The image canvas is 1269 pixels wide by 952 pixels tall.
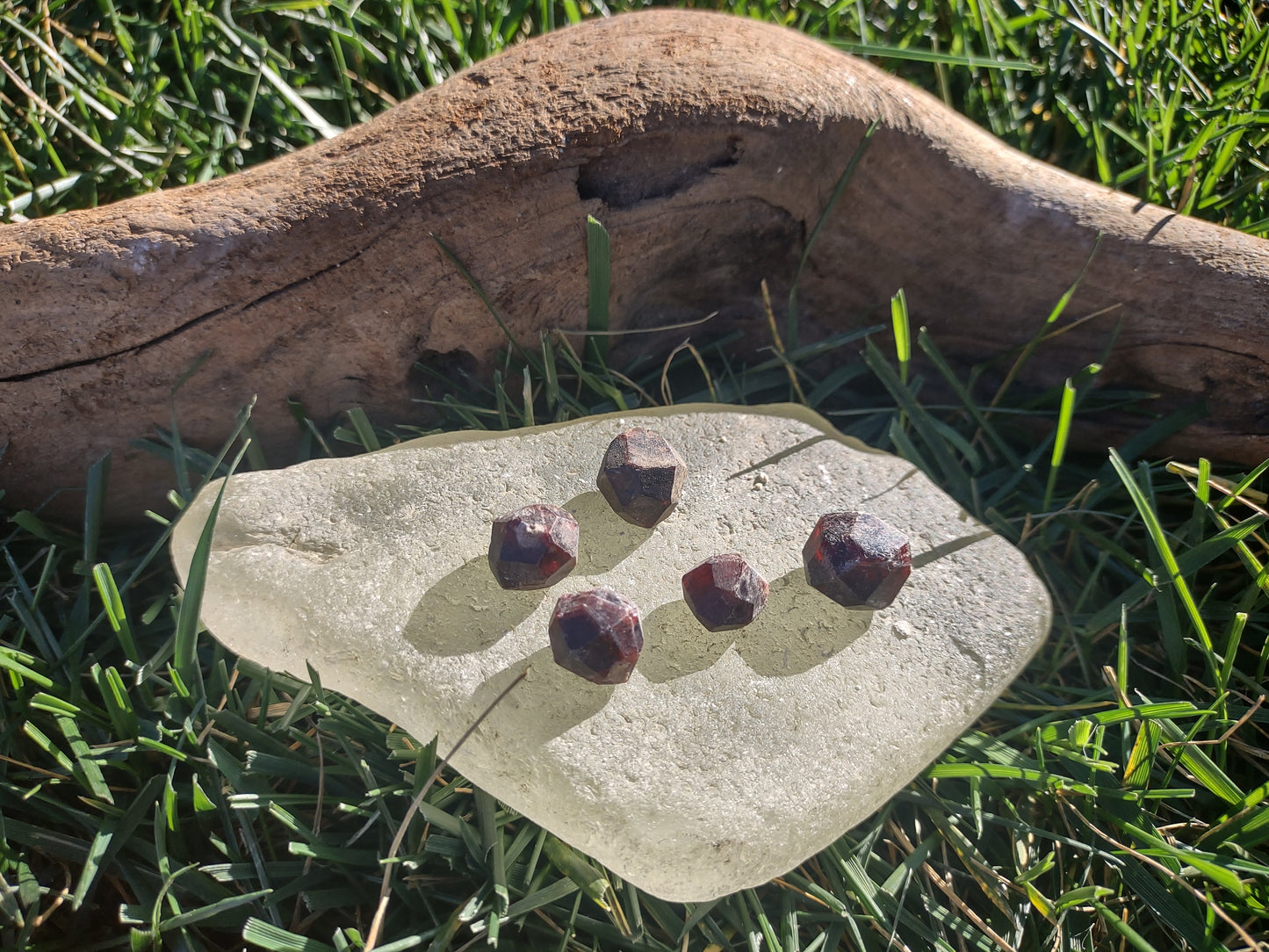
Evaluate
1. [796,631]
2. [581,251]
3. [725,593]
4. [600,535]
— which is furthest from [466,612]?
[581,251]

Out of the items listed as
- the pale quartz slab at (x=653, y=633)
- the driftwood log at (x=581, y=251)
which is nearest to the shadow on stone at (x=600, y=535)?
the pale quartz slab at (x=653, y=633)

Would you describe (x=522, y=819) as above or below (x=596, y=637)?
below

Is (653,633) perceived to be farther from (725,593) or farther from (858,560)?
(858,560)

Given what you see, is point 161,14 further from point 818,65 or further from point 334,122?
point 818,65

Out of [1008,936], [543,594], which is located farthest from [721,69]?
[1008,936]

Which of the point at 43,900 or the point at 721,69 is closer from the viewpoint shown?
the point at 43,900

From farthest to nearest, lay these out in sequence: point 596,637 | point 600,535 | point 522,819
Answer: point 600,535 → point 522,819 → point 596,637

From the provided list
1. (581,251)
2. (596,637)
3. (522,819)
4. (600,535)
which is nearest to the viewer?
(596,637)

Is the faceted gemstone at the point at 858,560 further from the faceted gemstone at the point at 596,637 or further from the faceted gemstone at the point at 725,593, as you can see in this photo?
the faceted gemstone at the point at 596,637

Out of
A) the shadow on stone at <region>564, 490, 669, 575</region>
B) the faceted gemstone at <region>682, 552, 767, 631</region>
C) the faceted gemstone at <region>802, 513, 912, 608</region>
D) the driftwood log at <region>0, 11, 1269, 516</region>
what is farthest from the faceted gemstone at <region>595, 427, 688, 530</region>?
the driftwood log at <region>0, 11, 1269, 516</region>
